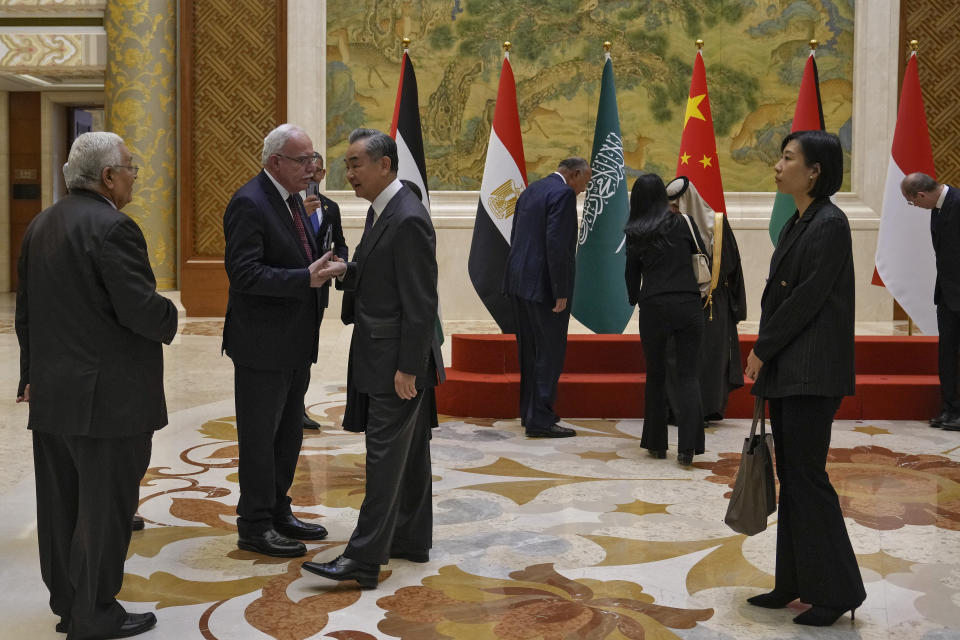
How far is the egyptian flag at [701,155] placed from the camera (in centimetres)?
779

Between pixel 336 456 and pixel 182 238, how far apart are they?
23.3 feet

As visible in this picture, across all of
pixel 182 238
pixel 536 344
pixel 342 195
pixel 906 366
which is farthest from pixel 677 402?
pixel 182 238

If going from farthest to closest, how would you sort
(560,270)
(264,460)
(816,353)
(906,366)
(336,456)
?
(906,366) → (560,270) → (336,456) → (264,460) → (816,353)

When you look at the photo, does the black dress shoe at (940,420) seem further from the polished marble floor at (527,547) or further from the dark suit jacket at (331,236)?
the dark suit jacket at (331,236)

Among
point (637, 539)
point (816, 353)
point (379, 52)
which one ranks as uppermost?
point (379, 52)

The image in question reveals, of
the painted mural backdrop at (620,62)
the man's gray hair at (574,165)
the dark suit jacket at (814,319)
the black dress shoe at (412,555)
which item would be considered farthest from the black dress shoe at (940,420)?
the painted mural backdrop at (620,62)

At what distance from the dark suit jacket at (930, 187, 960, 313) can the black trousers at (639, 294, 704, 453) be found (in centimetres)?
191

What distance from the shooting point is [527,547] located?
12.8 feet

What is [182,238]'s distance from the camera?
1175 centimetres

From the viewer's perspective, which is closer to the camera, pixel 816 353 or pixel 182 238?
pixel 816 353

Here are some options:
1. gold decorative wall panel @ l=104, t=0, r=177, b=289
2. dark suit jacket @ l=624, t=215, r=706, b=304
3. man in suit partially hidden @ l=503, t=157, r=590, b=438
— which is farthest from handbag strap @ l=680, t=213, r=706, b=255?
gold decorative wall panel @ l=104, t=0, r=177, b=289

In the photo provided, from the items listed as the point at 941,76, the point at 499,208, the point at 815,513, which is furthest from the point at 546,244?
the point at 941,76

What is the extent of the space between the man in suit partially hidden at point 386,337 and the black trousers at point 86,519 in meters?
0.71

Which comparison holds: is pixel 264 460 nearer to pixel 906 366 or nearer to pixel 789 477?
pixel 789 477
